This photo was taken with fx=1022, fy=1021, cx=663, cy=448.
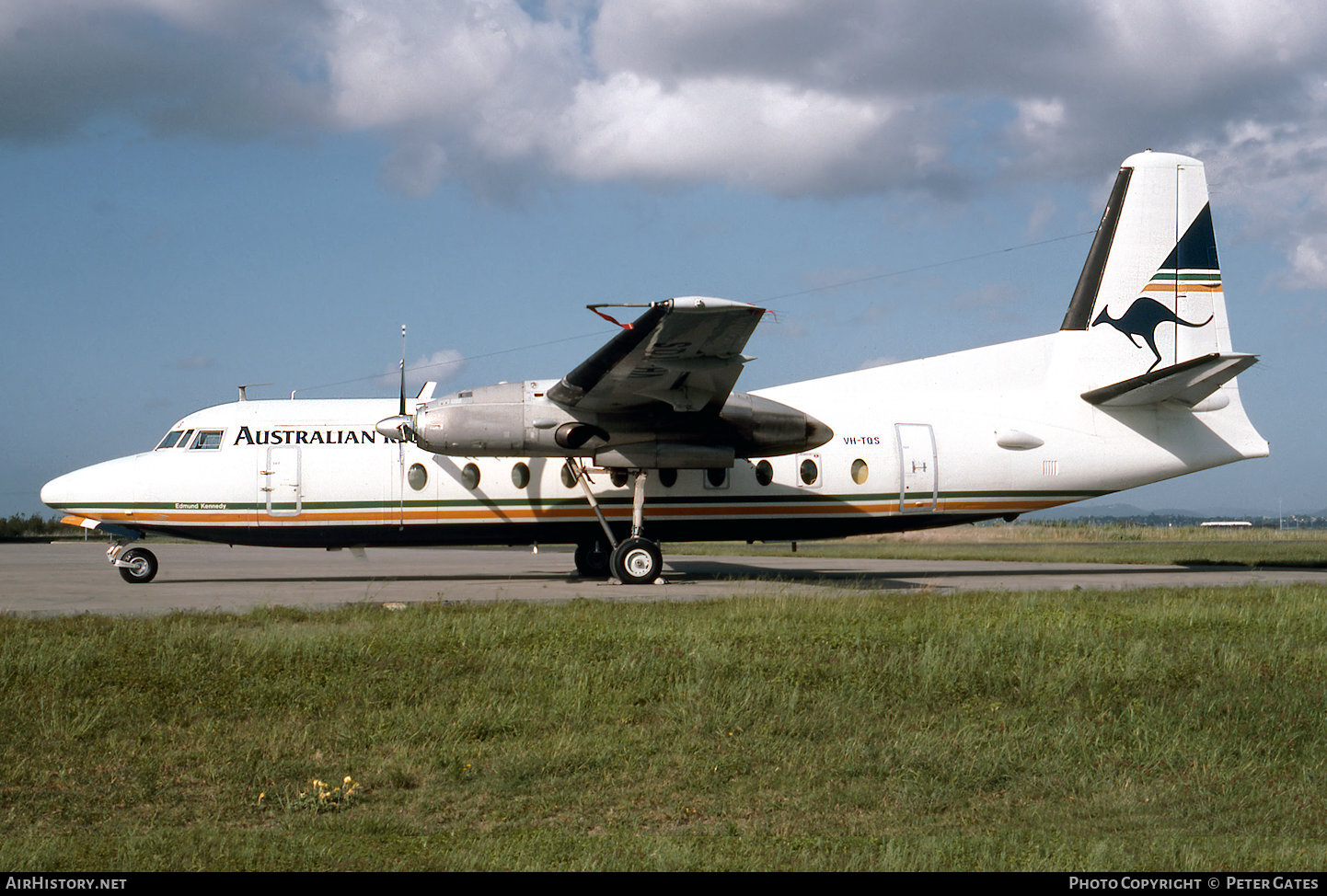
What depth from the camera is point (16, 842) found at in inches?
196

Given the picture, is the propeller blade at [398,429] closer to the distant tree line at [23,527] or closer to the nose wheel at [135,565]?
the nose wheel at [135,565]

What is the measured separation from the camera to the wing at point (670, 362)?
13406 millimetres

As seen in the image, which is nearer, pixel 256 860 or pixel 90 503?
pixel 256 860

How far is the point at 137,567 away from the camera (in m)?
17.8

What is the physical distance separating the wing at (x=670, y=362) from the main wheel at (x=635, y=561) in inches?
90.1

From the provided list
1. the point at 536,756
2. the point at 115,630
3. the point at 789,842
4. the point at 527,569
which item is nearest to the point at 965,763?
the point at 789,842

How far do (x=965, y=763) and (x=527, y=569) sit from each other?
642 inches

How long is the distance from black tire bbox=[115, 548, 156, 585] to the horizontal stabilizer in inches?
673

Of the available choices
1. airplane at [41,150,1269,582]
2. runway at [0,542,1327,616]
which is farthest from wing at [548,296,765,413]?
runway at [0,542,1327,616]

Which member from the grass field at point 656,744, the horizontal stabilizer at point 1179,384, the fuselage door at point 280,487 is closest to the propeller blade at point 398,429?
the fuselage door at point 280,487

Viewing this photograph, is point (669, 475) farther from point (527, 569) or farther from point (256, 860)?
point (256, 860)

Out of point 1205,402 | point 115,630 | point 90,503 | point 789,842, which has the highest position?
point 1205,402

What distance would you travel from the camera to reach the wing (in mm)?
13406
